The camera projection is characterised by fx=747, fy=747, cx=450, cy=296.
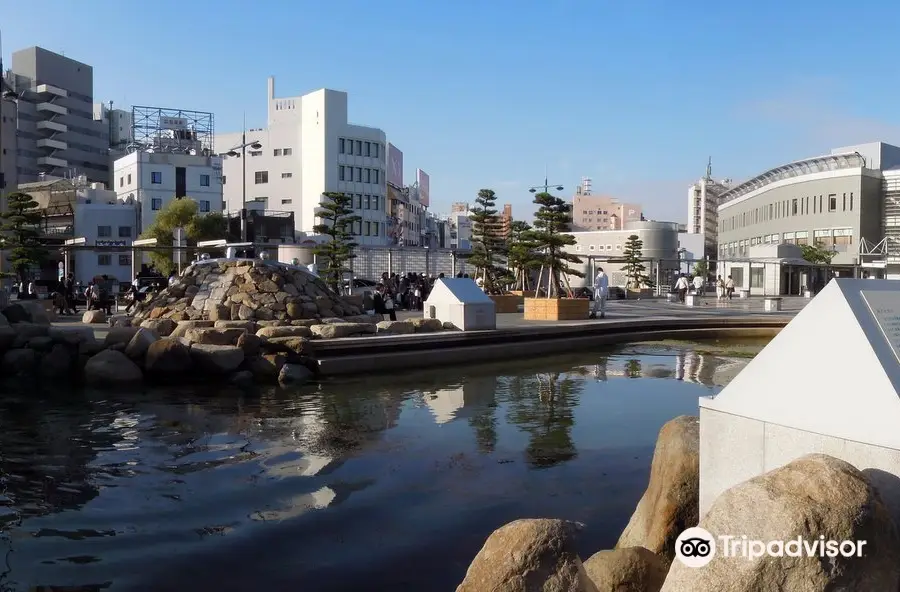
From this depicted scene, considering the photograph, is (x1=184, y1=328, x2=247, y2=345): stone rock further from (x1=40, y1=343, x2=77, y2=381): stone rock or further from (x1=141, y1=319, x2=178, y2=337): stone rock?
(x1=141, y1=319, x2=178, y2=337): stone rock

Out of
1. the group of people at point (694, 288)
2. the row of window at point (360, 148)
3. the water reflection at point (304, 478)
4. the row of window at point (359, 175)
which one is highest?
the row of window at point (360, 148)

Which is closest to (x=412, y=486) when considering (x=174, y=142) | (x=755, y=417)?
(x=755, y=417)

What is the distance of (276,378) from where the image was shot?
13383mm

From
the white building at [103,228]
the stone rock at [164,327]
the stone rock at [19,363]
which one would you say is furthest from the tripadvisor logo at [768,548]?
the white building at [103,228]

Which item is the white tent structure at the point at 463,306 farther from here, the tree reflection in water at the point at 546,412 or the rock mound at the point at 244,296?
the tree reflection in water at the point at 546,412

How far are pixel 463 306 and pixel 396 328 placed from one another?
1762 millimetres

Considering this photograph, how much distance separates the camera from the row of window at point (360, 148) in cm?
7650

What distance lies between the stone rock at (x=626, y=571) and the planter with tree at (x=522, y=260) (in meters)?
20.2

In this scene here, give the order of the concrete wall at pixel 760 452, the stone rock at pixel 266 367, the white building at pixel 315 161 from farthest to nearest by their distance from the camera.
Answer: the white building at pixel 315 161 → the stone rock at pixel 266 367 → the concrete wall at pixel 760 452

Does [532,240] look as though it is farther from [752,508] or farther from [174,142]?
[174,142]

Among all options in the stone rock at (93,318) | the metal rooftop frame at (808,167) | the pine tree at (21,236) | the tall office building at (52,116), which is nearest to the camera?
the stone rock at (93,318)

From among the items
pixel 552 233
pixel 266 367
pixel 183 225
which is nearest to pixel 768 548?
pixel 266 367

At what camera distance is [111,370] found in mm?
13062

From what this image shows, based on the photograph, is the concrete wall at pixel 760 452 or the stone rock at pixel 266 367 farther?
the stone rock at pixel 266 367
